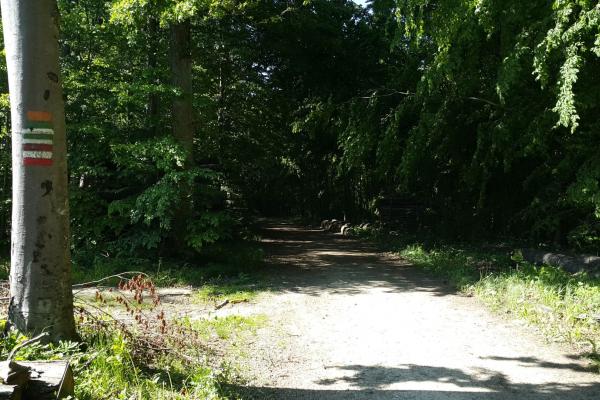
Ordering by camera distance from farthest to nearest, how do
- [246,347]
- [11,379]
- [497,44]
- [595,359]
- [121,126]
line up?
[121,126] → [497,44] → [246,347] → [595,359] → [11,379]

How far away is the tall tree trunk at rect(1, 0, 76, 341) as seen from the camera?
3.86 metres

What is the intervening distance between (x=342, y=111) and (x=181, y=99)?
14.1 ft

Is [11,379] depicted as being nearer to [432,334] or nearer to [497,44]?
[432,334]

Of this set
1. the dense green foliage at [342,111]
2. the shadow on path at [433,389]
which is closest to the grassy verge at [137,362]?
the shadow on path at [433,389]

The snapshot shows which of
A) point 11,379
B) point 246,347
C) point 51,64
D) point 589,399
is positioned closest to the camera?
point 11,379

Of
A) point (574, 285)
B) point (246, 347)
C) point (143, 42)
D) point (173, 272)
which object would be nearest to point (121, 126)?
point (143, 42)

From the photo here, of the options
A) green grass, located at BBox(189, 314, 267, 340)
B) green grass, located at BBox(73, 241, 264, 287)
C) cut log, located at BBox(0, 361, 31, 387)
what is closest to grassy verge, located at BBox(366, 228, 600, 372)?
green grass, located at BBox(189, 314, 267, 340)

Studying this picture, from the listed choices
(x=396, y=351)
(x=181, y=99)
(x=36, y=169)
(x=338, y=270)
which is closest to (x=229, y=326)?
(x=396, y=351)

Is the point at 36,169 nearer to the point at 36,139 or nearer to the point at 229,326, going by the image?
the point at 36,139

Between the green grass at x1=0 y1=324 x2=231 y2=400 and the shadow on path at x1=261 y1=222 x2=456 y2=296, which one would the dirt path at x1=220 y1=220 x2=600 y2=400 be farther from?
the green grass at x1=0 y1=324 x2=231 y2=400

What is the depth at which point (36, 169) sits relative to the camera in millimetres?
3910

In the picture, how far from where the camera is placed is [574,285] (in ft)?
24.0

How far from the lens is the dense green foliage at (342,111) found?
7836 mm

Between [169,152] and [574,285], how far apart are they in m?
7.17
